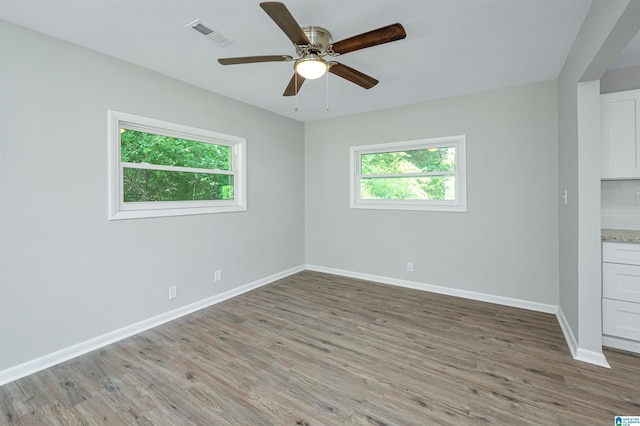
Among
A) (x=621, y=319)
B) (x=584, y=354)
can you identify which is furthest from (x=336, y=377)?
(x=621, y=319)

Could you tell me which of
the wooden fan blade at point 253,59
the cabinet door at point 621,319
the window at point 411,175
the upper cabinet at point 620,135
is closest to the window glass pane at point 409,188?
the window at point 411,175

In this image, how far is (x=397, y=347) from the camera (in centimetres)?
241

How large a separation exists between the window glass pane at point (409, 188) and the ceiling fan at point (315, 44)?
76.6 inches

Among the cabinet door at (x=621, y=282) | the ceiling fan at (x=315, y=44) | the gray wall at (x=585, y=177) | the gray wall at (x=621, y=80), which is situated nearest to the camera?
the ceiling fan at (x=315, y=44)

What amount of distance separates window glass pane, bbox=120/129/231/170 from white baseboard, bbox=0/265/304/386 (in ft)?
5.21

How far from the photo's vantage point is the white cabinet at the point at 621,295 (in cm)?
221

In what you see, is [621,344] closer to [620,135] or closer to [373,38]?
[620,135]

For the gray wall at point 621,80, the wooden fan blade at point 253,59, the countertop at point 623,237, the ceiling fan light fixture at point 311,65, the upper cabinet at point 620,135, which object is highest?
the gray wall at point 621,80

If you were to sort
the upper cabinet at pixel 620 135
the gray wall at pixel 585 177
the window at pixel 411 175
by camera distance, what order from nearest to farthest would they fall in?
1. the gray wall at pixel 585 177
2. the upper cabinet at pixel 620 135
3. the window at pixel 411 175

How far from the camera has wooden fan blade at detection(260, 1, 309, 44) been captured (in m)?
1.41

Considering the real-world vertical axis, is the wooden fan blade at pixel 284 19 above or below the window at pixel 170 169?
above

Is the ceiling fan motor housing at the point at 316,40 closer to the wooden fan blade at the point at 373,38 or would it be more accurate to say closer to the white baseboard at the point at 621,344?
the wooden fan blade at the point at 373,38

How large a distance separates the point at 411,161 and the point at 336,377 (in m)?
2.97

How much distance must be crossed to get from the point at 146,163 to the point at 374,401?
291cm
